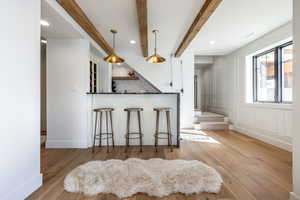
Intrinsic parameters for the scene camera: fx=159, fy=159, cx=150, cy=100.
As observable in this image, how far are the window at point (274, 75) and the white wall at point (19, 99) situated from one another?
4560mm

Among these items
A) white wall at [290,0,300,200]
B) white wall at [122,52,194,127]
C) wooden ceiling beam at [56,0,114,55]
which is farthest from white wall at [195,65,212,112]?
white wall at [290,0,300,200]

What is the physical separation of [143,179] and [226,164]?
4.61ft

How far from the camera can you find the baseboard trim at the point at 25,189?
58.1 inches

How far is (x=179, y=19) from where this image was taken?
2.99 m

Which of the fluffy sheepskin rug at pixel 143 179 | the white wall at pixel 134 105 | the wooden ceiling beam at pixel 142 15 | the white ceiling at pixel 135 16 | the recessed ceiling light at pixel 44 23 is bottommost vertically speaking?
the fluffy sheepskin rug at pixel 143 179

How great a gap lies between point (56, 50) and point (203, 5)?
2949mm

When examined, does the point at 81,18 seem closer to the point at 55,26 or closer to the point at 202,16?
the point at 55,26

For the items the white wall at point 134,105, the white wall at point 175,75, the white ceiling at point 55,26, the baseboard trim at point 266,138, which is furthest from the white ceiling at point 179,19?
the baseboard trim at point 266,138

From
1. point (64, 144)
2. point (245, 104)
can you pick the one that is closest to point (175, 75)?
point (245, 104)

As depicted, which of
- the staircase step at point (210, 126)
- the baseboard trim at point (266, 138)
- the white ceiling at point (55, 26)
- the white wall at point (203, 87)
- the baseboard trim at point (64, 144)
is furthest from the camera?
the white wall at point (203, 87)

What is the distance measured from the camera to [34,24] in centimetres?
181

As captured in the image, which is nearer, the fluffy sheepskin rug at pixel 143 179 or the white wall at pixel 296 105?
the white wall at pixel 296 105

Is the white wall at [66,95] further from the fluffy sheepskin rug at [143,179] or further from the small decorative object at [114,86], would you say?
the small decorative object at [114,86]

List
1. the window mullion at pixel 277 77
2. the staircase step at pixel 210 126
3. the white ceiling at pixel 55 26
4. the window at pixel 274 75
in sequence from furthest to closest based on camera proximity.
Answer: the staircase step at pixel 210 126, the window mullion at pixel 277 77, the window at pixel 274 75, the white ceiling at pixel 55 26
